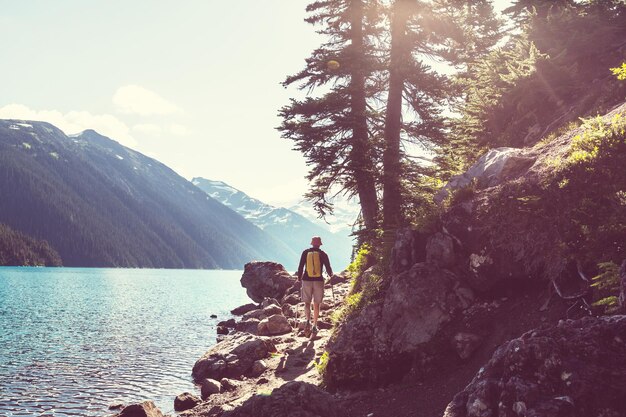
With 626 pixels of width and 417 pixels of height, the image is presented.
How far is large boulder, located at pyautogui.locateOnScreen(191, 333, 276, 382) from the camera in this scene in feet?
45.8

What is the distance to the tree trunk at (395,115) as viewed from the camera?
55.9ft

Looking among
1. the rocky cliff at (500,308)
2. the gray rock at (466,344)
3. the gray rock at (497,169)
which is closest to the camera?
the rocky cliff at (500,308)

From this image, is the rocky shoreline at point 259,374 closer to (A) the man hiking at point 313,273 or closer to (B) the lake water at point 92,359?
(B) the lake water at point 92,359

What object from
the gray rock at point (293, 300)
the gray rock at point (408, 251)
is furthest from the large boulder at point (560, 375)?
the gray rock at point (293, 300)

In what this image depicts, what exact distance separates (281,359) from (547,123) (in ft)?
43.4

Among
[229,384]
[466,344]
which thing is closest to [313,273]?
[229,384]

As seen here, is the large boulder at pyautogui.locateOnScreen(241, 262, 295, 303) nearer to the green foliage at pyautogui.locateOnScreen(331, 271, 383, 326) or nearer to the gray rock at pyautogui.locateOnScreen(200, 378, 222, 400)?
the gray rock at pyautogui.locateOnScreen(200, 378, 222, 400)

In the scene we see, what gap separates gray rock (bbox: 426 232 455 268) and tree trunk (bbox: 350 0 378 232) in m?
7.69

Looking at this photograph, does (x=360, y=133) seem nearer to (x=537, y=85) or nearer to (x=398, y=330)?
(x=537, y=85)

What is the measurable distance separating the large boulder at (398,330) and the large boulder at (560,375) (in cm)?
347

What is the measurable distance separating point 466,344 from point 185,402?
8.14 meters

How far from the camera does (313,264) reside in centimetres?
1445

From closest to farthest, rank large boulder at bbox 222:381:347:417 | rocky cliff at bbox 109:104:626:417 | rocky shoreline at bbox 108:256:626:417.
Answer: rocky shoreline at bbox 108:256:626:417 → rocky cliff at bbox 109:104:626:417 → large boulder at bbox 222:381:347:417

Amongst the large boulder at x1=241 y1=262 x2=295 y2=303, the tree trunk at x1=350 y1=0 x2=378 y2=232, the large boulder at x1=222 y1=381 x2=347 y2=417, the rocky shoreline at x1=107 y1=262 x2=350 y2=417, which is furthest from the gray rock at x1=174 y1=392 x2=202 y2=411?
the large boulder at x1=241 y1=262 x2=295 y2=303
